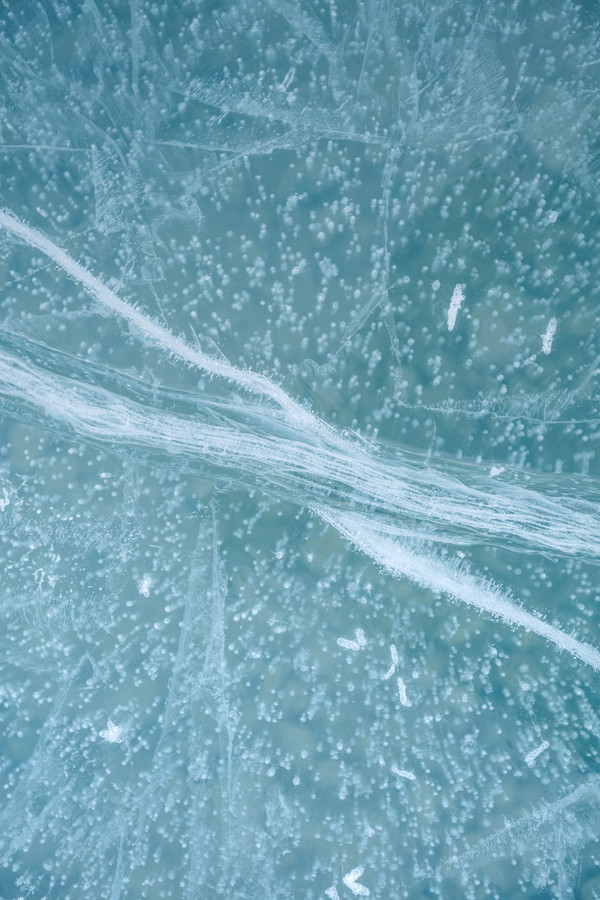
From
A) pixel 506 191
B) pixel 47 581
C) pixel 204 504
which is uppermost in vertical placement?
pixel 506 191

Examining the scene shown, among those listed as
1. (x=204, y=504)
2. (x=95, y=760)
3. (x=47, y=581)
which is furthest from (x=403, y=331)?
(x=95, y=760)

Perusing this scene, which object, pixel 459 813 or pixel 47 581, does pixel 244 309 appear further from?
pixel 459 813

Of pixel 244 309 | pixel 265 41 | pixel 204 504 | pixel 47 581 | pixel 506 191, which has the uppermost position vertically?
pixel 265 41

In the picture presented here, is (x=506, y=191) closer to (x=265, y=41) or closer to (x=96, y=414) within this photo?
(x=265, y=41)

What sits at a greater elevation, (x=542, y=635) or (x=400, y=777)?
(x=542, y=635)

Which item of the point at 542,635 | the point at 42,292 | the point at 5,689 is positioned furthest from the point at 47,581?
the point at 542,635

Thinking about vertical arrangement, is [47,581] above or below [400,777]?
above
